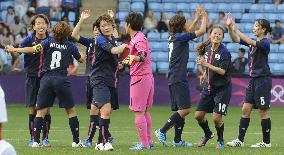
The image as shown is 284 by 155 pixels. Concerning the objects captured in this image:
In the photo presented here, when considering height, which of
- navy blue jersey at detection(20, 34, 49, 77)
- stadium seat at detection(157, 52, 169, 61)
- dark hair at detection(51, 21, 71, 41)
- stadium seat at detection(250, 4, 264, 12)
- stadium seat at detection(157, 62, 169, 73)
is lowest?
stadium seat at detection(157, 62, 169, 73)

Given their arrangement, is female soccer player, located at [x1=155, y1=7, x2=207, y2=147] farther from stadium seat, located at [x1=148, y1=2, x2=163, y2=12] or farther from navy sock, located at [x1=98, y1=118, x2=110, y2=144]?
stadium seat, located at [x1=148, y1=2, x2=163, y2=12]

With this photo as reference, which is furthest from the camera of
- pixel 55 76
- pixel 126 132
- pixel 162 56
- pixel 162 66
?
pixel 162 56

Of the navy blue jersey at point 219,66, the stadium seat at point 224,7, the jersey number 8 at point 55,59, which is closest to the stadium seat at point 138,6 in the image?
the stadium seat at point 224,7

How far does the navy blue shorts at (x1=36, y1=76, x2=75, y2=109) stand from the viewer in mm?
16312

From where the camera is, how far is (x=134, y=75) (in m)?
15.8

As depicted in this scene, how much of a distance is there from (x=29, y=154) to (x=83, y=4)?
21042 mm

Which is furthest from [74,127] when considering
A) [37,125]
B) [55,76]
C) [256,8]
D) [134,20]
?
[256,8]

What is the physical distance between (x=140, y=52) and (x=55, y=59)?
1691mm

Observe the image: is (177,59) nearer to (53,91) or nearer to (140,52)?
(140,52)

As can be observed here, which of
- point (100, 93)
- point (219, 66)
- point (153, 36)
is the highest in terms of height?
point (219, 66)

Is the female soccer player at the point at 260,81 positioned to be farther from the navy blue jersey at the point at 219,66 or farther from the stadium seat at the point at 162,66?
the stadium seat at the point at 162,66

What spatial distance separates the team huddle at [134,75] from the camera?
1573cm

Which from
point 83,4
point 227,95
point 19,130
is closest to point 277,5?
point 83,4

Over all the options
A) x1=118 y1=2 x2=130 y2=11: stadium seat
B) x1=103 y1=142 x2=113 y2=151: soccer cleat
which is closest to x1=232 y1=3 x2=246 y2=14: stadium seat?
x1=118 y1=2 x2=130 y2=11: stadium seat
